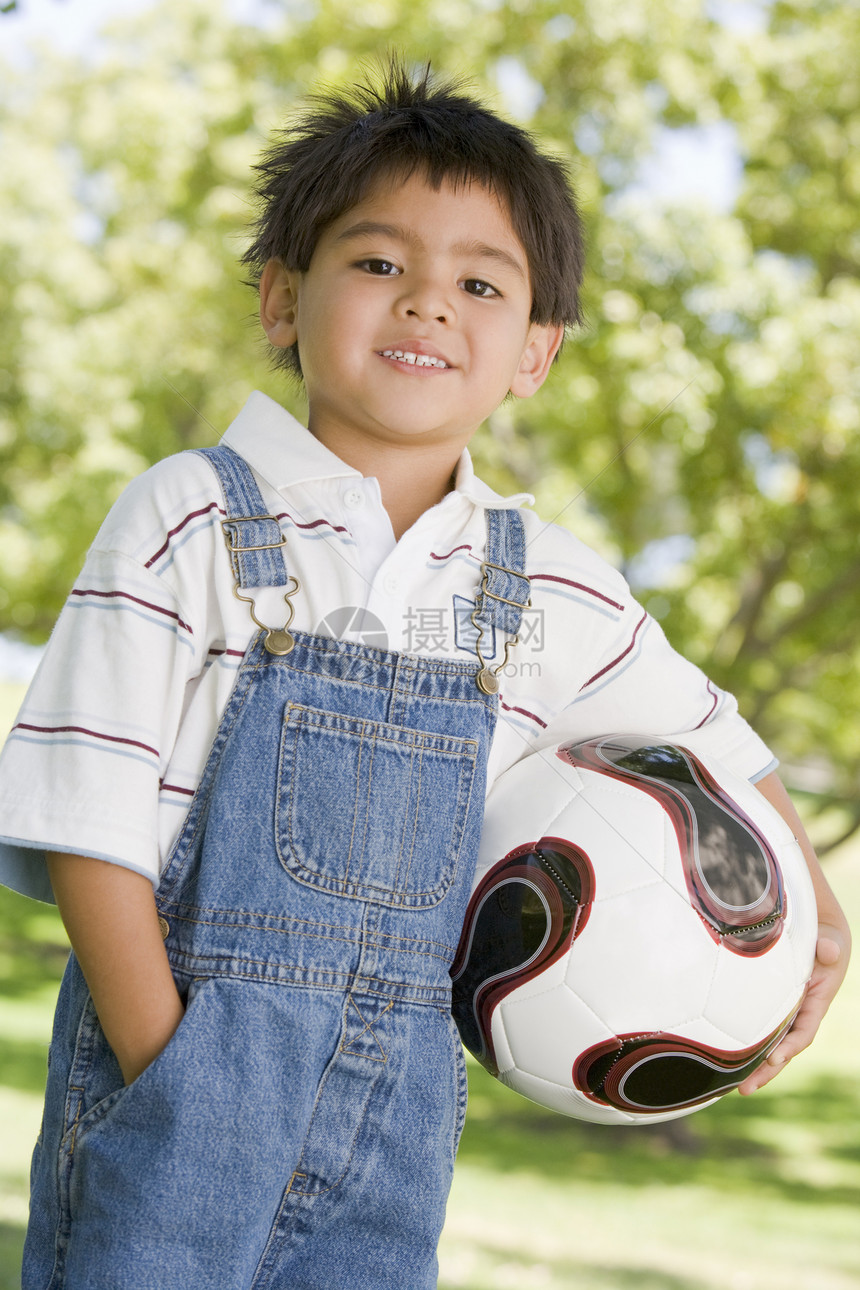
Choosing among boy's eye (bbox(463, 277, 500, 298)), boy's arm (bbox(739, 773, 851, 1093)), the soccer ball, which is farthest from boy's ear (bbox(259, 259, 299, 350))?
boy's arm (bbox(739, 773, 851, 1093))

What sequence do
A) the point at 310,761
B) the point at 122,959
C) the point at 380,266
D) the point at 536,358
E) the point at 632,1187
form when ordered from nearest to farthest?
the point at 122,959 → the point at 310,761 → the point at 380,266 → the point at 536,358 → the point at 632,1187

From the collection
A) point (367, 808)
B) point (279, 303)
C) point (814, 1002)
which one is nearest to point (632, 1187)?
point (814, 1002)

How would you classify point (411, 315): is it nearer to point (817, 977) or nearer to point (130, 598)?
point (130, 598)

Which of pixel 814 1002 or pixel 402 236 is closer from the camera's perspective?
pixel 402 236

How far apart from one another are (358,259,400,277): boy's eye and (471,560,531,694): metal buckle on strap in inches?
16.2

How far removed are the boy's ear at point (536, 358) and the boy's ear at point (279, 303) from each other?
0.35 m

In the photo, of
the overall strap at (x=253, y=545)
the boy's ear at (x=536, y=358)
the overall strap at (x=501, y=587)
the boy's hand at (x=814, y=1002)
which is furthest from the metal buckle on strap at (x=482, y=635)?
the boy's hand at (x=814, y=1002)

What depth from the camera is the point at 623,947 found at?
160 centimetres

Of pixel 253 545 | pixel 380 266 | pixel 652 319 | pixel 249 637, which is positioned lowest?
pixel 249 637

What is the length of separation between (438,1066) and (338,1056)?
0.47ft

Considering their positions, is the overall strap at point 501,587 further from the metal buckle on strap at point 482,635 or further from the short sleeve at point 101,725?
the short sleeve at point 101,725

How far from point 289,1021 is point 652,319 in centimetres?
427

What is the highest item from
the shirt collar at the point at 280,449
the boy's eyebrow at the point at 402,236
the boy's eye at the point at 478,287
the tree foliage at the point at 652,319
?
the tree foliage at the point at 652,319

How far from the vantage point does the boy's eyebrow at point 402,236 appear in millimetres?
1692
